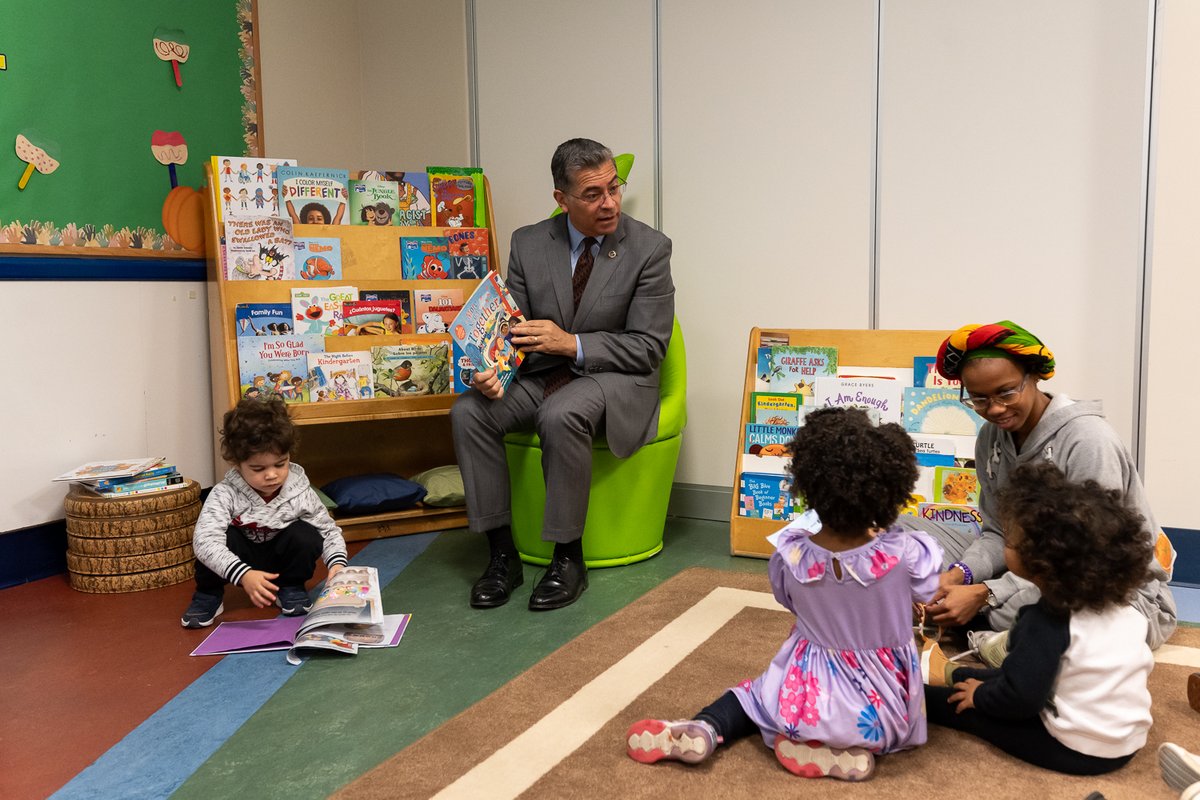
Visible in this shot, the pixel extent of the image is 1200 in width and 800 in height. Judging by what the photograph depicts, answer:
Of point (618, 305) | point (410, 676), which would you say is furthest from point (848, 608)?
point (618, 305)

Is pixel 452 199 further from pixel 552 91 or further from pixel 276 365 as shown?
pixel 276 365

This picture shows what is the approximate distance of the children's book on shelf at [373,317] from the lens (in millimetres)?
3582

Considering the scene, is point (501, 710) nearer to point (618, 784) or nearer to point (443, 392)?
point (618, 784)

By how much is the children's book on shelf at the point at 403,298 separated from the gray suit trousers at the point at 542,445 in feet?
2.25

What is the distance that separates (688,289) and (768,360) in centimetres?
54

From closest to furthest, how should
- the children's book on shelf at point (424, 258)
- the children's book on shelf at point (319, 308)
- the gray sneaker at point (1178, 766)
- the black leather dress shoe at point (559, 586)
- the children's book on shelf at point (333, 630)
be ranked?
the gray sneaker at point (1178, 766)
the children's book on shelf at point (333, 630)
the black leather dress shoe at point (559, 586)
the children's book on shelf at point (319, 308)
the children's book on shelf at point (424, 258)

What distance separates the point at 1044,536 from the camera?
5.65ft

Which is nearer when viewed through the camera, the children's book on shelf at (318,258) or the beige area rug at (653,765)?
the beige area rug at (653,765)

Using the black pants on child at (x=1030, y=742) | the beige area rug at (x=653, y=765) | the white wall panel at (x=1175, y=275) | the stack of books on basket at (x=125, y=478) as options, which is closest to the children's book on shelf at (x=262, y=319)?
the stack of books on basket at (x=125, y=478)

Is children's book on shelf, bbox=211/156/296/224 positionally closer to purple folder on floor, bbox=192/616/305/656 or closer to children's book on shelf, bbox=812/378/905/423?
purple folder on floor, bbox=192/616/305/656

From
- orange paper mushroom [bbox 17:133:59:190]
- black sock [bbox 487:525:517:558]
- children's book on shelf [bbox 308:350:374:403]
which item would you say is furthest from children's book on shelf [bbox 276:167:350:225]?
black sock [bbox 487:525:517:558]

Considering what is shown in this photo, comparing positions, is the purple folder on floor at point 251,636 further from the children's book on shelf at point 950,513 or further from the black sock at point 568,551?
the children's book on shelf at point 950,513

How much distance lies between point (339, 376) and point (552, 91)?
4.77 ft

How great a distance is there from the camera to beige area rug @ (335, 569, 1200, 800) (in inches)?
70.1
